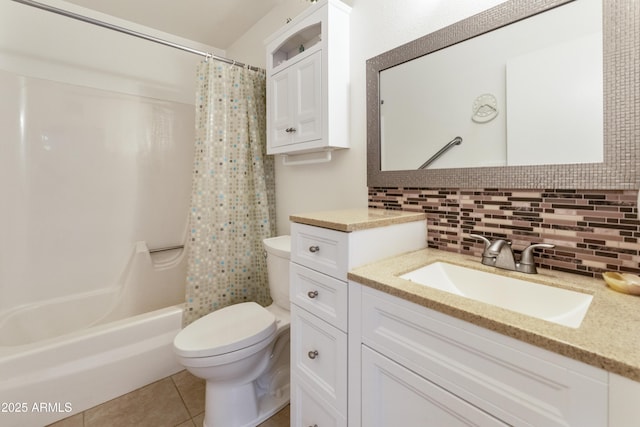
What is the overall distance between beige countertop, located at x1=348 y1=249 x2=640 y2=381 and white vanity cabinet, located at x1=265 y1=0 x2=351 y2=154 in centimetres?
83

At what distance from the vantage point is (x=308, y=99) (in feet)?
4.83

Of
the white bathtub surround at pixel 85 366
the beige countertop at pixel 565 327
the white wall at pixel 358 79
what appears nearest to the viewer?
the beige countertop at pixel 565 327

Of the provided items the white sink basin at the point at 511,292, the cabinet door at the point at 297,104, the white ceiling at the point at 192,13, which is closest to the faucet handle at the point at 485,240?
the white sink basin at the point at 511,292

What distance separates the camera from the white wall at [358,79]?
1.13 meters

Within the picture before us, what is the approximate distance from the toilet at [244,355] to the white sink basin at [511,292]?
2.51ft

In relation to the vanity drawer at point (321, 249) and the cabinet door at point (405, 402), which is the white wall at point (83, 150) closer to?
the vanity drawer at point (321, 249)

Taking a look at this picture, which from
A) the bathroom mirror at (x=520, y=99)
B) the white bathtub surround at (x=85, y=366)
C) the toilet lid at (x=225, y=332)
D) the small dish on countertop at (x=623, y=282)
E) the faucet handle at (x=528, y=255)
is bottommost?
the white bathtub surround at (x=85, y=366)

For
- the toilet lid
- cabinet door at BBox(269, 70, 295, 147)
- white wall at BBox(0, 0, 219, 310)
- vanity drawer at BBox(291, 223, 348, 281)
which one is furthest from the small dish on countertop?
white wall at BBox(0, 0, 219, 310)

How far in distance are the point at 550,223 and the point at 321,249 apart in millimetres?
728

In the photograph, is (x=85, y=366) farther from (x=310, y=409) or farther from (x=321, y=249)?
(x=321, y=249)

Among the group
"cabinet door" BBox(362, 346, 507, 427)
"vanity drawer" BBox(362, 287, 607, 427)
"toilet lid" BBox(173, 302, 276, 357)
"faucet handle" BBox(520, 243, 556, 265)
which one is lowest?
"toilet lid" BBox(173, 302, 276, 357)

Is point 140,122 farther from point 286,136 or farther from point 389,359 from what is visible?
point 389,359

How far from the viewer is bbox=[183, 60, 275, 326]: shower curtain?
174cm

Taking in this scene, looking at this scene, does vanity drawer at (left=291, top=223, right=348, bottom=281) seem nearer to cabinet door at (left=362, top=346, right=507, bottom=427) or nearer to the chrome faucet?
cabinet door at (left=362, top=346, right=507, bottom=427)
